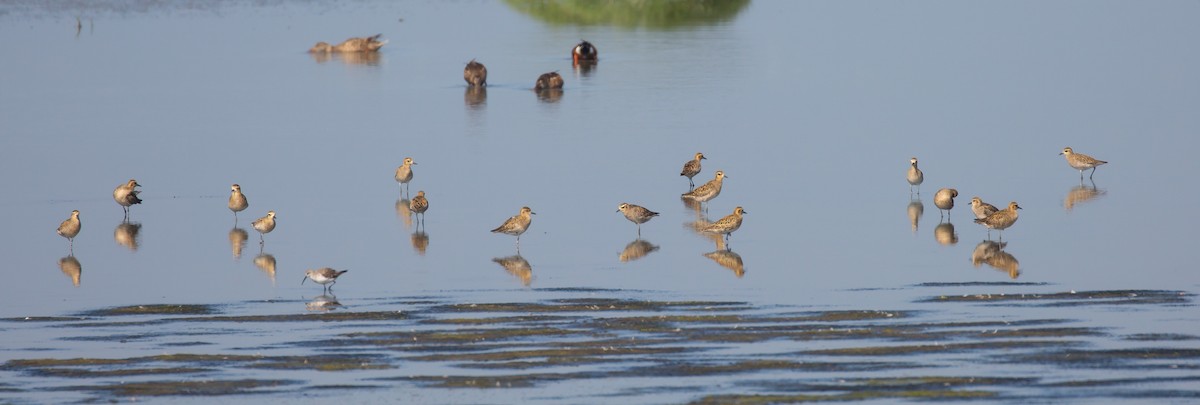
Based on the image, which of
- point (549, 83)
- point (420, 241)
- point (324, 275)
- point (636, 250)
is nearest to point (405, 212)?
point (420, 241)

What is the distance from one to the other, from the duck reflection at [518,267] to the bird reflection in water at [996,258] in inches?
188

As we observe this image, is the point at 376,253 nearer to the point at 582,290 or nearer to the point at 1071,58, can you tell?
the point at 582,290

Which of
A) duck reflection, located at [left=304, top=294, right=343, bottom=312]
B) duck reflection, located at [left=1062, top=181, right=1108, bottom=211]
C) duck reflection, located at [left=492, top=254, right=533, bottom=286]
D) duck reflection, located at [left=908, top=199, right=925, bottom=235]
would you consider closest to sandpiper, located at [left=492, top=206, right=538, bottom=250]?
duck reflection, located at [left=492, top=254, right=533, bottom=286]

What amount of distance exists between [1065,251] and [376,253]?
25.4ft

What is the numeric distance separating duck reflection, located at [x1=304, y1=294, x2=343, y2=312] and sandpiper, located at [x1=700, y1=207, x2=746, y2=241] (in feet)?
17.9

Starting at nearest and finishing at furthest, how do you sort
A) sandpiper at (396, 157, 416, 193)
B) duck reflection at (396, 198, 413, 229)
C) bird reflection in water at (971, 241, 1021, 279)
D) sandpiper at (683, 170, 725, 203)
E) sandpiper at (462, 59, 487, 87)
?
bird reflection in water at (971, 241, 1021, 279) → duck reflection at (396, 198, 413, 229) → sandpiper at (683, 170, 725, 203) → sandpiper at (396, 157, 416, 193) → sandpiper at (462, 59, 487, 87)

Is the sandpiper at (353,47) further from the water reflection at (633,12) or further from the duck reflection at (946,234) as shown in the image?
the duck reflection at (946,234)

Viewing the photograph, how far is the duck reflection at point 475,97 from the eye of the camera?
39772 millimetres

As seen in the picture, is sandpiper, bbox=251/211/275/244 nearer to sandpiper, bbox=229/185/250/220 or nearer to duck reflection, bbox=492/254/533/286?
sandpiper, bbox=229/185/250/220

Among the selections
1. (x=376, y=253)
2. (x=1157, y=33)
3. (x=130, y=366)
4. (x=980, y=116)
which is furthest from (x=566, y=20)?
(x=130, y=366)

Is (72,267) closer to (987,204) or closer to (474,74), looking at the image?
(987,204)

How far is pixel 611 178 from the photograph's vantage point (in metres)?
29.2

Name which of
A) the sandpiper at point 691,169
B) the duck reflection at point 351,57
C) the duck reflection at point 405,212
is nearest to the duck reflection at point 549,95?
the duck reflection at point 351,57

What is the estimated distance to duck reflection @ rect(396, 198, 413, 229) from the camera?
2592cm
